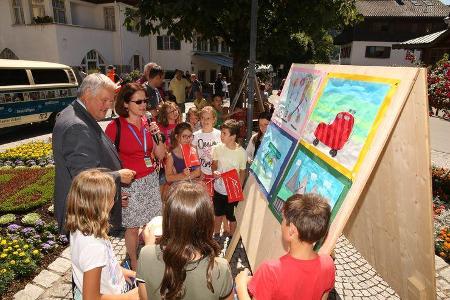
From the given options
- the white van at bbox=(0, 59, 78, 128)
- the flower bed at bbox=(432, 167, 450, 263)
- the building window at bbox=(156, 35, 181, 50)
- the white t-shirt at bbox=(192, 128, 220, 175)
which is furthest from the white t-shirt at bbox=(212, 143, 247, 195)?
the building window at bbox=(156, 35, 181, 50)

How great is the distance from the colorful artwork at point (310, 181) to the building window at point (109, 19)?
2400cm

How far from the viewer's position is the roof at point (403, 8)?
4119 cm

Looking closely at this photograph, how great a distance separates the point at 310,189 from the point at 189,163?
242cm

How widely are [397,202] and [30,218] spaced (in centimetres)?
497

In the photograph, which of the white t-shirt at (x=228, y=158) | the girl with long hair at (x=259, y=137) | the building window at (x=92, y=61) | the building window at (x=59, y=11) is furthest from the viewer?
the building window at (x=92, y=61)

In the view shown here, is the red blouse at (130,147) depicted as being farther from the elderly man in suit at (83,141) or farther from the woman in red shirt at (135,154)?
the elderly man in suit at (83,141)

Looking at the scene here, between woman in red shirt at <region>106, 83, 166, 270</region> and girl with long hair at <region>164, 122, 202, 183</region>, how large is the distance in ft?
2.31

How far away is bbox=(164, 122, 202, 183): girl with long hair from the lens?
4395 mm

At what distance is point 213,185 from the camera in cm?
435

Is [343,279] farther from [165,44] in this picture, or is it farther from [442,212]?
[165,44]

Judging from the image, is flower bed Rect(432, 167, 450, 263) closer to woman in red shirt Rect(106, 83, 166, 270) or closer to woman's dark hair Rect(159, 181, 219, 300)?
woman in red shirt Rect(106, 83, 166, 270)

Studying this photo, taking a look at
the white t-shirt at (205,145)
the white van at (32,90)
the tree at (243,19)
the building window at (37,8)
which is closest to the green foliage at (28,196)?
the white t-shirt at (205,145)

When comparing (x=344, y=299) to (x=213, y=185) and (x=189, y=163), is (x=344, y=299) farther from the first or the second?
(x=189, y=163)

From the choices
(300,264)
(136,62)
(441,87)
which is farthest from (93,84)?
(136,62)
